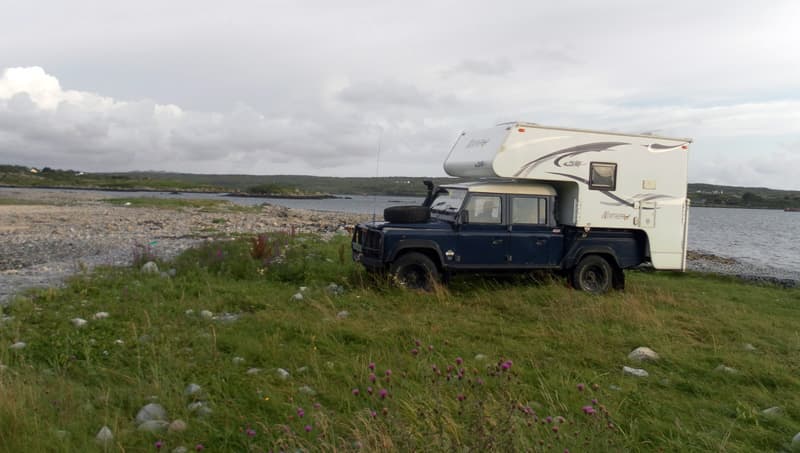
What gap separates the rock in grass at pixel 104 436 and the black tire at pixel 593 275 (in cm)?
914

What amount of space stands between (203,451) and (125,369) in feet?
6.72

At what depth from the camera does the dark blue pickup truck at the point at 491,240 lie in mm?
10023

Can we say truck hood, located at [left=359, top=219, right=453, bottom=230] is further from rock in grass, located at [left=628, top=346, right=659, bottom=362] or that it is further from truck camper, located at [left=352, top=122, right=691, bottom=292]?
rock in grass, located at [left=628, top=346, right=659, bottom=362]

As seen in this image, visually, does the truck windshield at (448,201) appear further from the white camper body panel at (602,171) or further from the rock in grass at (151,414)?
the rock in grass at (151,414)

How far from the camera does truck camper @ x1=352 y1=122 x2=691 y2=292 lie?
10.2 m

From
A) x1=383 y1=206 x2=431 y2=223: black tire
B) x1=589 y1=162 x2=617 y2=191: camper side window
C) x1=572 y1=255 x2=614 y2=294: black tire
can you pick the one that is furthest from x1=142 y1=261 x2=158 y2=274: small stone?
x1=589 y1=162 x2=617 y2=191: camper side window

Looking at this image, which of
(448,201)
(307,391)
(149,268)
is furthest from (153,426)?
(448,201)

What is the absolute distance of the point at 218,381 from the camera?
520cm

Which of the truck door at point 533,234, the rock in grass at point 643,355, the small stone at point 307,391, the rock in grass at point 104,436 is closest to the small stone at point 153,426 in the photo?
the rock in grass at point 104,436

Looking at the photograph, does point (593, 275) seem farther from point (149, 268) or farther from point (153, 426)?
point (153, 426)

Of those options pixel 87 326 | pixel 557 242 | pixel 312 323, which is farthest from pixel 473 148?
pixel 87 326

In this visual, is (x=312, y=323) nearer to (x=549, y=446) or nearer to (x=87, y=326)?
(x=87, y=326)

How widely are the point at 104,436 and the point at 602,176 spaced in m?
9.99

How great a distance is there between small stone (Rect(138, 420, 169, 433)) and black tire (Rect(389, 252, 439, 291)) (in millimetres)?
5792
